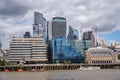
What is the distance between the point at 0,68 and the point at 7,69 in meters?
4.28

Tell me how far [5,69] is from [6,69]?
0.81 metres

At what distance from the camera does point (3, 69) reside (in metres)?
200

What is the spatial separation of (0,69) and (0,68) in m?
0.84

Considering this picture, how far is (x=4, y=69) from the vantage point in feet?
654

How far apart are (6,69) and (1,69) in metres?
3.14

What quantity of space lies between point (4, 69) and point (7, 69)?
6.03ft

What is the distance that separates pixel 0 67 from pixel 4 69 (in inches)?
110

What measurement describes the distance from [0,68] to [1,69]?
92 centimetres

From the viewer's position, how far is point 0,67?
200 m

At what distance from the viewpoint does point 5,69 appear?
198875 millimetres

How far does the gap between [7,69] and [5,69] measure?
1457 millimetres

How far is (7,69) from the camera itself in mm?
199875

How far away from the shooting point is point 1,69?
7869 inches
